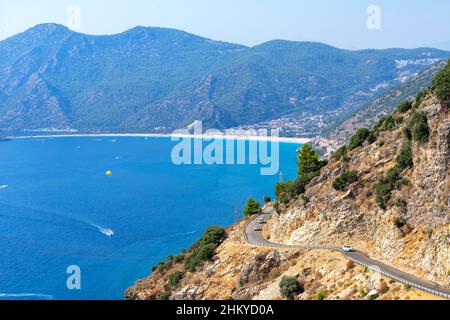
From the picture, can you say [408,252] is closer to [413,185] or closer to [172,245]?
[413,185]

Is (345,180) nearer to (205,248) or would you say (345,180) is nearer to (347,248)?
(347,248)

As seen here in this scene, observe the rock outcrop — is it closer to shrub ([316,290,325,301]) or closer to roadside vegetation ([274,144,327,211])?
shrub ([316,290,325,301])

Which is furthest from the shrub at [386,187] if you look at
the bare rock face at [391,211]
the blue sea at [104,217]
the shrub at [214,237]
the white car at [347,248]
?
the blue sea at [104,217]

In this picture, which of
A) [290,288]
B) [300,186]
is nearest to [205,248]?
[300,186]

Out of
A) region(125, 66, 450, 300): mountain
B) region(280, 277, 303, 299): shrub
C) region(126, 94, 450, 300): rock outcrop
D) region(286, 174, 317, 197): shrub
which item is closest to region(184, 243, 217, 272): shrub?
region(125, 66, 450, 300): mountain

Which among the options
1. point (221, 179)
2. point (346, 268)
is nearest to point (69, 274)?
point (346, 268)

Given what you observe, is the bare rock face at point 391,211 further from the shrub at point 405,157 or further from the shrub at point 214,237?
the shrub at point 214,237
